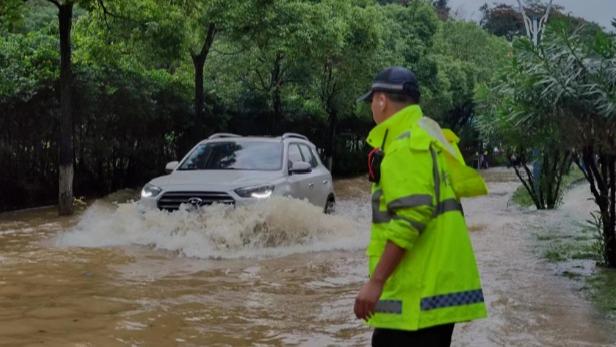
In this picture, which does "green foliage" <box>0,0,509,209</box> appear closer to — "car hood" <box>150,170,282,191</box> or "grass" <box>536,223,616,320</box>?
"grass" <box>536,223,616,320</box>

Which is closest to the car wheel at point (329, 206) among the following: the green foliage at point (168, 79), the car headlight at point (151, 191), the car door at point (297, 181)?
the car door at point (297, 181)

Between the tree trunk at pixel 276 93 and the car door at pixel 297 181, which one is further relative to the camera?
the tree trunk at pixel 276 93

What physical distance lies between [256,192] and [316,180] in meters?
A: 2.21

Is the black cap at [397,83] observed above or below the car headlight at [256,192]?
above

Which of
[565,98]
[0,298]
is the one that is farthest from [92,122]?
[565,98]

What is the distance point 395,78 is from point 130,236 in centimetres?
801

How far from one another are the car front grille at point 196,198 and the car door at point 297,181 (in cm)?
125

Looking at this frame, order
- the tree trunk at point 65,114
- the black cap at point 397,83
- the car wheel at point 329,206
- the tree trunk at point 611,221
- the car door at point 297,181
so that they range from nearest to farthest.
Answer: the black cap at point 397,83 → the tree trunk at point 611,221 → the car door at point 297,181 → the car wheel at point 329,206 → the tree trunk at point 65,114

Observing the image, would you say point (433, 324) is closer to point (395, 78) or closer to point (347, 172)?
point (395, 78)

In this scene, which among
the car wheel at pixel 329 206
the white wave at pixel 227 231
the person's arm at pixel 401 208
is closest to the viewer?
the person's arm at pixel 401 208

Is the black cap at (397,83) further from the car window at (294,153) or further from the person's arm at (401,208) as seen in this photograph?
the car window at (294,153)

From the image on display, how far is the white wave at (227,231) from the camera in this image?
33.3ft

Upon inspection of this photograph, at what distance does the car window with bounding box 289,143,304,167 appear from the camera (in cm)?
1215

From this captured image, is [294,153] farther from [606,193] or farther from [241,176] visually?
[606,193]
